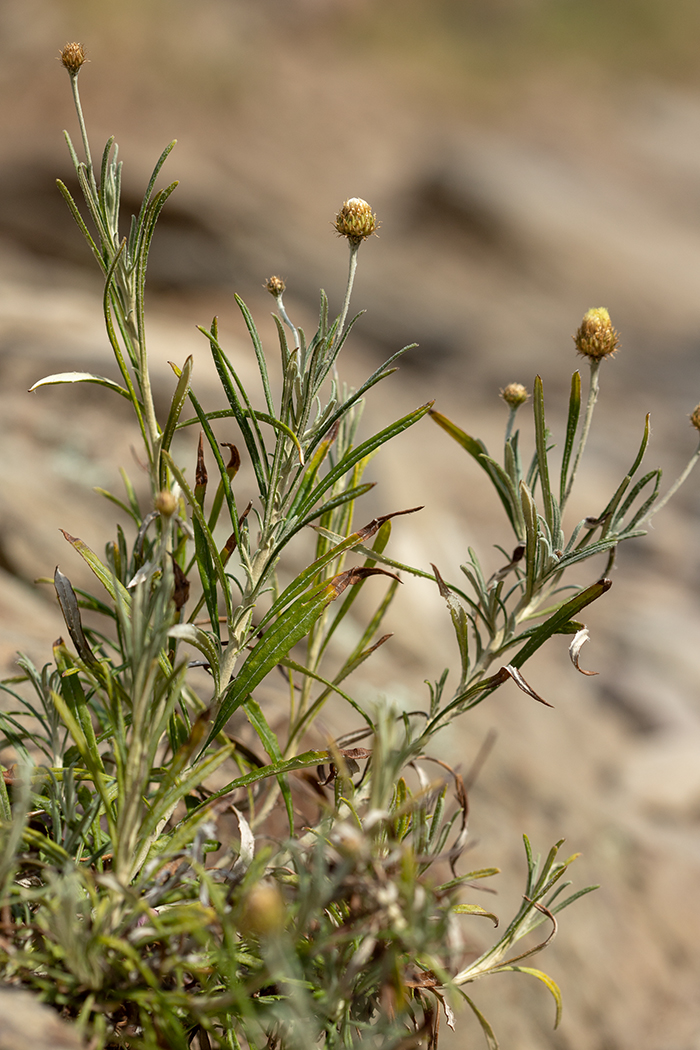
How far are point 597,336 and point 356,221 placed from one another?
27 cm

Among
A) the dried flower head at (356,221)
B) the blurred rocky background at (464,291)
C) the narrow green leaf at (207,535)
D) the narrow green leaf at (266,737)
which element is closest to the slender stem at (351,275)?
the dried flower head at (356,221)

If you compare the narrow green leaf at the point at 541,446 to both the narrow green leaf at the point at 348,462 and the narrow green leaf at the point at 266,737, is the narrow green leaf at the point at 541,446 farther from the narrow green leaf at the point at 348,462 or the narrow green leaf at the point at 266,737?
the narrow green leaf at the point at 266,737

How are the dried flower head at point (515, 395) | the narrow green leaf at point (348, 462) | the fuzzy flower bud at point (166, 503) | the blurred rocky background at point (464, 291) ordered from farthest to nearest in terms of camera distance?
the blurred rocky background at point (464, 291)
the dried flower head at point (515, 395)
the narrow green leaf at point (348, 462)
the fuzzy flower bud at point (166, 503)

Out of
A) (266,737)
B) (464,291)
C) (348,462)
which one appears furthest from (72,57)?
(464,291)

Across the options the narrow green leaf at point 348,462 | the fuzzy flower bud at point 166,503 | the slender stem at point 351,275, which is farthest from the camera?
the narrow green leaf at point 348,462

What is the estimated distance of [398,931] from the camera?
1.80 feet

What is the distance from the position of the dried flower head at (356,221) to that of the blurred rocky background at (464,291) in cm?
90

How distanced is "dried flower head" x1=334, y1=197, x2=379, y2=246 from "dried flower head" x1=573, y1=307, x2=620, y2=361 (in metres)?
0.24

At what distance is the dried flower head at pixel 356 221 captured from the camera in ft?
2.33

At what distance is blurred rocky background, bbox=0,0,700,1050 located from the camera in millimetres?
2004

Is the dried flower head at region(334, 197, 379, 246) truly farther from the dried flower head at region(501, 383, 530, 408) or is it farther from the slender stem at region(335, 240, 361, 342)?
the dried flower head at region(501, 383, 530, 408)

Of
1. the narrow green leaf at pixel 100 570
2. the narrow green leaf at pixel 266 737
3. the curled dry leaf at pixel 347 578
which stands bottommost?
the narrow green leaf at pixel 266 737

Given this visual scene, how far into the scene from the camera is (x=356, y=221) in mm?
714

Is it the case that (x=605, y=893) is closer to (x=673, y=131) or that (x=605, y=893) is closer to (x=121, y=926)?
(x=121, y=926)
